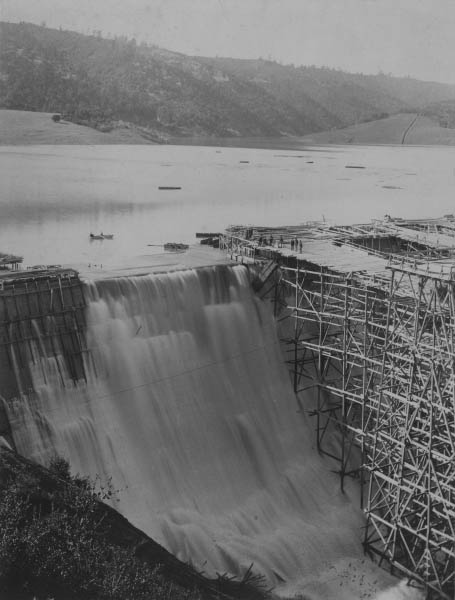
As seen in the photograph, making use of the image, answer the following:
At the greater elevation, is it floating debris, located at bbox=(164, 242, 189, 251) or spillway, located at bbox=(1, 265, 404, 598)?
floating debris, located at bbox=(164, 242, 189, 251)

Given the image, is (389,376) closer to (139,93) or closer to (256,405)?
(256,405)

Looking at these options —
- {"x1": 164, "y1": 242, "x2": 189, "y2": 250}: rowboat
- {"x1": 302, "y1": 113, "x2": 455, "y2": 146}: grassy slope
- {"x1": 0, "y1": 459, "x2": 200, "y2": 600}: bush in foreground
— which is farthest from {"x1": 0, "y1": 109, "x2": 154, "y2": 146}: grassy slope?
{"x1": 302, "y1": 113, "x2": 455, "y2": 146}: grassy slope

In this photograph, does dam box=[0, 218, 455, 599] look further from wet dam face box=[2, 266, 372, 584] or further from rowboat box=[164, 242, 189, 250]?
rowboat box=[164, 242, 189, 250]

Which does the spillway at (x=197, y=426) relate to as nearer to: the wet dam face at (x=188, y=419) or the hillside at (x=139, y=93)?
the wet dam face at (x=188, y=419)

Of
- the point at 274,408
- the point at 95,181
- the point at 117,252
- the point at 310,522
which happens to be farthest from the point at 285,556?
the point at 95,181

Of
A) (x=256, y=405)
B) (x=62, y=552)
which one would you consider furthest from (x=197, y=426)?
(x=62, y=552)

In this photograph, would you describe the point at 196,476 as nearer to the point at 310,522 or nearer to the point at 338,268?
the point at 310,522
